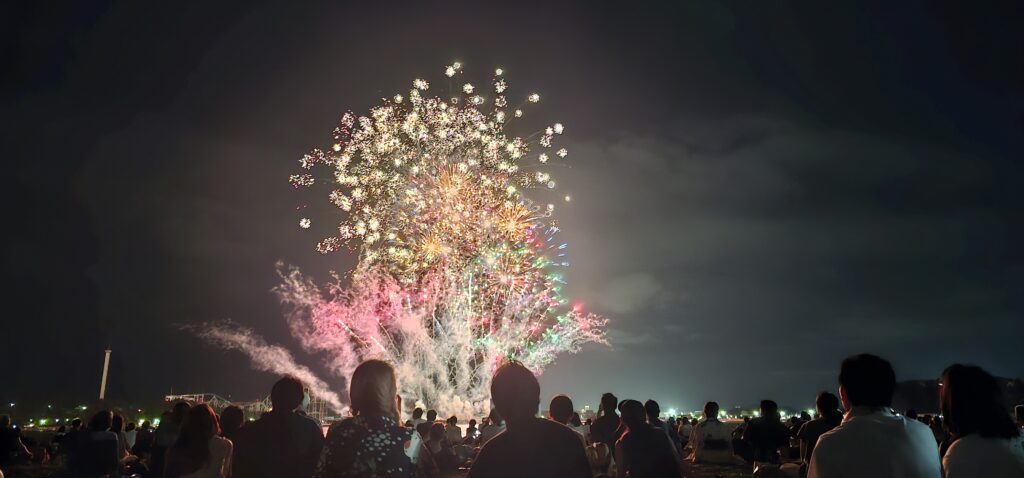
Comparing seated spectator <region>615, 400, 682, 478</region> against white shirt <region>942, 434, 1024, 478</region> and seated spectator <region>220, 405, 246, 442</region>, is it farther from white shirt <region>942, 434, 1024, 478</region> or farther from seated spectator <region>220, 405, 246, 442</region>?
seated spectator <region>220, 405, 246, 442</region>

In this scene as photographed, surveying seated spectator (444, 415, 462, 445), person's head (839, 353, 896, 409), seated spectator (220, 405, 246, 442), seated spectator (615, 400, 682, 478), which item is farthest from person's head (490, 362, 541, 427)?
seated spectator (444, 415, 462, 445)

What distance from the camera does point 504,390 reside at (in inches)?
145

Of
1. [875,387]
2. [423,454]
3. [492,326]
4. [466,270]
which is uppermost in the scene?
[466,270]

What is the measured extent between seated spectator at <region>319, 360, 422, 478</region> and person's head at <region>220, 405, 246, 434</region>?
2607mm

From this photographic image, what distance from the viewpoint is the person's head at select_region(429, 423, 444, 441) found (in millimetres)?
9523

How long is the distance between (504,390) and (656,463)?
9.47ft

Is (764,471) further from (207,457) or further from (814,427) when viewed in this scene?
(207,457)

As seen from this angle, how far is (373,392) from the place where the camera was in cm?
431

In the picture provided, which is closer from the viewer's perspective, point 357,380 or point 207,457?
point 357,380

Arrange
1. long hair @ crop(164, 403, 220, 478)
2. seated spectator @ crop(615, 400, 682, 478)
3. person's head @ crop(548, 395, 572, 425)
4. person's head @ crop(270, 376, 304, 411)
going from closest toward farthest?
person's head @ crop(270, 376, 304, 411) → long hair @ crop(164, 403, 220, 478) → seated spectator @ crop(615, 400, 682, 478) → person's head @ crop(548, 395, 572, 425)

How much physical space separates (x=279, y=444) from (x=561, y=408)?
341 centimetres

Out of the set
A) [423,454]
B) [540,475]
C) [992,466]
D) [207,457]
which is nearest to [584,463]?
[540,475]

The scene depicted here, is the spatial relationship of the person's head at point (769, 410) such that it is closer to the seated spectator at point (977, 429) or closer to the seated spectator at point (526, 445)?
the seated spectator at point (977, 429)

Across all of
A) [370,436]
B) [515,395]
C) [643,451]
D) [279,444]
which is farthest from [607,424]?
[515,395]
